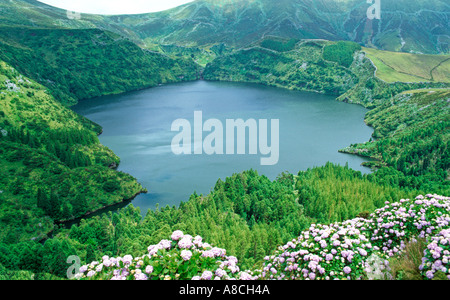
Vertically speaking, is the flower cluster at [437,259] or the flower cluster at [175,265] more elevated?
the flower cluster at [437,259]

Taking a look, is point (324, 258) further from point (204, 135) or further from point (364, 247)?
point (204, 135)

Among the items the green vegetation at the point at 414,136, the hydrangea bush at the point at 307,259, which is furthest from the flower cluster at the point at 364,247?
the green vegetation at the point at 414,136

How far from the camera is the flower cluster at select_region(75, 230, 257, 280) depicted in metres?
13.2

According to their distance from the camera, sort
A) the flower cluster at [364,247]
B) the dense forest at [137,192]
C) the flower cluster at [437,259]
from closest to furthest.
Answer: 1. the flower cluster at [437,259]
2. the flower cluster at [364,247]
3. the dense forest at [137,192]

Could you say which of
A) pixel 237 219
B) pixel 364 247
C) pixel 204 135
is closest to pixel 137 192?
pixel 237 219

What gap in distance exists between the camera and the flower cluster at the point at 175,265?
13.2 metres

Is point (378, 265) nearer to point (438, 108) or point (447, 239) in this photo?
point (447, 239)

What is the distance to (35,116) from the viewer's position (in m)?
122

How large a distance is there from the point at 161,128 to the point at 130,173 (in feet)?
161

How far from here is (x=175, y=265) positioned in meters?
13.4

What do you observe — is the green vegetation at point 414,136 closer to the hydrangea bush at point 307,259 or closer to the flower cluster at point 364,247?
the flower cluster at point 364,247

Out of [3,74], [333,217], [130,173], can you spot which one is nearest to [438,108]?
[333,217]

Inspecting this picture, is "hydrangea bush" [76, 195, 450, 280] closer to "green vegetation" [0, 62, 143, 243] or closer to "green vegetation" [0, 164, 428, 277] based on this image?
"green vegetation" [0, 164, 428, 277]

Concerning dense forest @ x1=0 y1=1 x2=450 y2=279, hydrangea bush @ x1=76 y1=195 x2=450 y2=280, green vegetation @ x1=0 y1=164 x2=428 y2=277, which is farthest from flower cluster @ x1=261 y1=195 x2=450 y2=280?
green vegetation @ x1=0 y1=164 x2=428 y2=277
